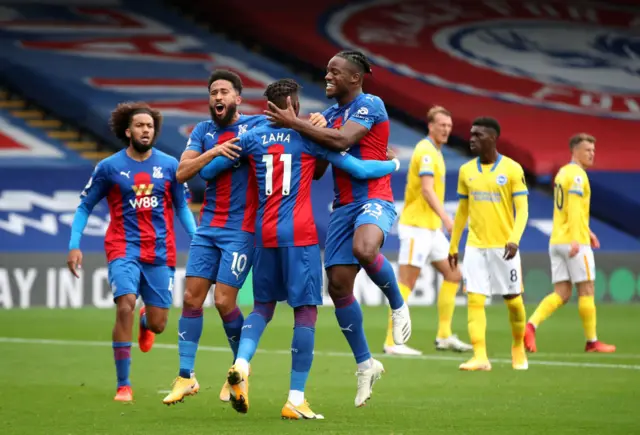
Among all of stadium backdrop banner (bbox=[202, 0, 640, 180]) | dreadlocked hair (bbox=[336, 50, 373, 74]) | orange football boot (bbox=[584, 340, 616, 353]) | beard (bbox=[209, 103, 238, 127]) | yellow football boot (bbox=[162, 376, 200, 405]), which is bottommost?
yellow football boot (bbox=[162, 376, 200, 405])

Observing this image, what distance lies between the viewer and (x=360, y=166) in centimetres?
789

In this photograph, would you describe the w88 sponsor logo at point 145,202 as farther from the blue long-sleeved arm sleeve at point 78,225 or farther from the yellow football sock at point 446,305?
the yellow football sock at point 446,305

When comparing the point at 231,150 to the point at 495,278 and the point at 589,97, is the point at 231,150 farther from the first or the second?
the point at 589,97

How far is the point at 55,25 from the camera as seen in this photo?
2548 cm

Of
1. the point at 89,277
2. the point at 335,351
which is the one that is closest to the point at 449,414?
the point at 335,351

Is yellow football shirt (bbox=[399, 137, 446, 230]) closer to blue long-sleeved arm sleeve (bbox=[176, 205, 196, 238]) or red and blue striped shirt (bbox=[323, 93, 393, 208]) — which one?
blue long-sleeved arm sleeve (bbox=[176, 205, 196, 238])

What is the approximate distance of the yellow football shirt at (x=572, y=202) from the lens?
12836mm

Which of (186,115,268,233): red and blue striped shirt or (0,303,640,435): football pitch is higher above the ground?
(186,115,268,233): red and blue striped shirt

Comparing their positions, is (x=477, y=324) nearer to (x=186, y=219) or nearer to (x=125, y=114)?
(x=186, y=219)

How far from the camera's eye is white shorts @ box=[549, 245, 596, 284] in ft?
42.6

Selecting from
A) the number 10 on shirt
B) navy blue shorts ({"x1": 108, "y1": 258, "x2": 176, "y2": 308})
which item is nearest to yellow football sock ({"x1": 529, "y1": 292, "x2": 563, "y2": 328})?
navy blue shorts ({"x1": 108, "y1": 258, "x2": 176, "y2": 308})

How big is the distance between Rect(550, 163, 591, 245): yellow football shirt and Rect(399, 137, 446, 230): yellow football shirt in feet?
4.01

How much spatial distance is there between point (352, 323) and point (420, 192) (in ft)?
16.9

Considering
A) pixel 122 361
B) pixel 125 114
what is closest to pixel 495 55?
pixel 125 114
